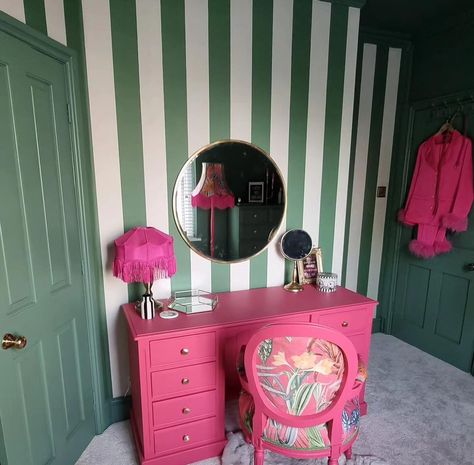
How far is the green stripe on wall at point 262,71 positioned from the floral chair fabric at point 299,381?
1301 millimetres

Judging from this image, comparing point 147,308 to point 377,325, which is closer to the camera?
point 147,308

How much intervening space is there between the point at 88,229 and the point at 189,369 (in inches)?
36.7

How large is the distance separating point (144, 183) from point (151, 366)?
100cm

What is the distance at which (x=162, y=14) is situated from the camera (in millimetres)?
1708

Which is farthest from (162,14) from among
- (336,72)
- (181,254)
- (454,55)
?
(454,55)

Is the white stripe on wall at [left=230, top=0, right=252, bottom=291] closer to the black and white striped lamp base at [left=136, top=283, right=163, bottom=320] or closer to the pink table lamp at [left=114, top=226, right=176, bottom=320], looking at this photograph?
the pink table lamp at [left=114, top=226, right=176, bottom=320]

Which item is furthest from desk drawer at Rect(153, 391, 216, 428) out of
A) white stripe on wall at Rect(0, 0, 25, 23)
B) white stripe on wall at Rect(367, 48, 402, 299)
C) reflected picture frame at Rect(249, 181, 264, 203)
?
white stripe on wall at Rect(367, 48, 402, 299)

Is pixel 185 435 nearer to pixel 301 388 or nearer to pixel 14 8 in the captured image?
pixel 301 388

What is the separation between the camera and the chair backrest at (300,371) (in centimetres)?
115

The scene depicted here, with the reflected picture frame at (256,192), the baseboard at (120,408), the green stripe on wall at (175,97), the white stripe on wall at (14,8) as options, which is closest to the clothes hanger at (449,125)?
the reflected picture frame at (256,192)

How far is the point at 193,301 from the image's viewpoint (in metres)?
1.80

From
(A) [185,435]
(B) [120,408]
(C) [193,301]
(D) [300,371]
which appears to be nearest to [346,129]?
(C) [193,301]

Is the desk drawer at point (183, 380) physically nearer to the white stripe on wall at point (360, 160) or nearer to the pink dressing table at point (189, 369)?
the pink dressing table at point (189, 369)

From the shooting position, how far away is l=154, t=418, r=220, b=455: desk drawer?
5.24 ft
